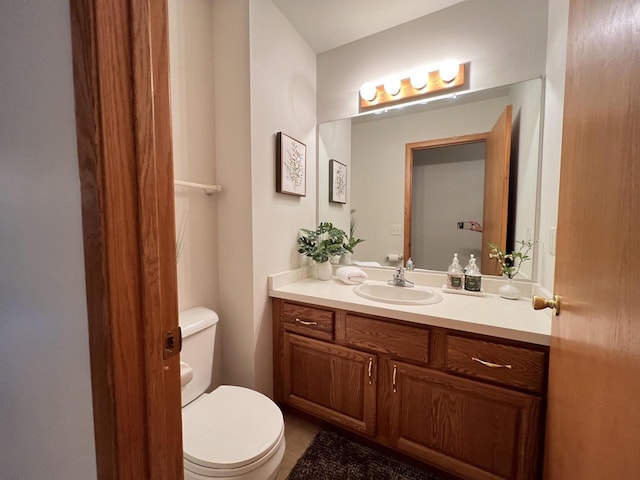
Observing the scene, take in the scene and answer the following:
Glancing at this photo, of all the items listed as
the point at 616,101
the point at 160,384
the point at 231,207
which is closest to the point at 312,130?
the point at 231,207

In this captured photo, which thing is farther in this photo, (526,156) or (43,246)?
(526,156)

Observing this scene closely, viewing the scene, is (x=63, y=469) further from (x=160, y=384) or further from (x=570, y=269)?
(x=570, y=269)

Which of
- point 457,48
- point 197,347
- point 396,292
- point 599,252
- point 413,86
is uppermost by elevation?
point 457,48

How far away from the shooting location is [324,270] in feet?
5.90

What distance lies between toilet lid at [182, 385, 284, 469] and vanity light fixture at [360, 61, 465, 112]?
184 centimetres

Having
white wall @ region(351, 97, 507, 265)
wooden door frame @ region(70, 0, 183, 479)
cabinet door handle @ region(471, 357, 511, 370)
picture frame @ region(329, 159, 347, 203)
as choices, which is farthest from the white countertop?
wooden door frame @ region(70, 0, 183, 479)

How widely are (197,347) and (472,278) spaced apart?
1.48 metres

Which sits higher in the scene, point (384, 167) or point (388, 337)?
point (384, 167)

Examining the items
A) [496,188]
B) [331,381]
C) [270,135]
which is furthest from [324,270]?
[496,188]

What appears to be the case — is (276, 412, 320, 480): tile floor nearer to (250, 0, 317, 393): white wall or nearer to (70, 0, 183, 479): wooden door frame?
(250, 0, 317, 393): white wall

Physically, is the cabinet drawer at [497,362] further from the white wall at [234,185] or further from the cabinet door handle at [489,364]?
the white wall at [234,185]

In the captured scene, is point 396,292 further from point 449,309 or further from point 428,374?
point 428,374

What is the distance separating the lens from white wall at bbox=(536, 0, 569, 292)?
118 centimetres

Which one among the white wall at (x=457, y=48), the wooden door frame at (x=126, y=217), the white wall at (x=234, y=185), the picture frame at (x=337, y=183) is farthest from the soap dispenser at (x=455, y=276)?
the wooden door frame at (x=126, y=217)
